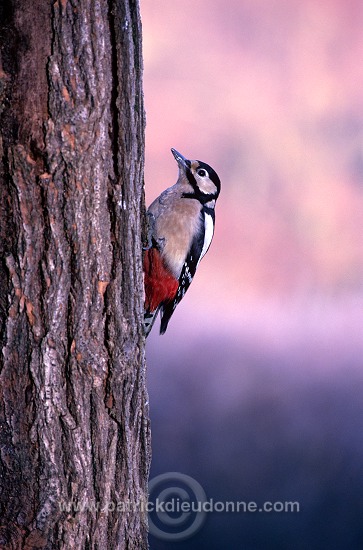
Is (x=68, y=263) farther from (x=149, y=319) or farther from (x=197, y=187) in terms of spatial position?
(x=197, y=187)

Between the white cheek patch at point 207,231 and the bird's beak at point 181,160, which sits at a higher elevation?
the bird's beak at point 181,160

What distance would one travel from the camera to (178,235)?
2629mm

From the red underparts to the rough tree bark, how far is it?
3.06ft

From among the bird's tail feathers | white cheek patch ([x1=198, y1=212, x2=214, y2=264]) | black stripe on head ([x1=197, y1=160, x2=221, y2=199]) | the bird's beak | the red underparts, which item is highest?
the bird's beak

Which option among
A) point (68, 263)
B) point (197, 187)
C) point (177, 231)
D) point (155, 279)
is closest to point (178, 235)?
point (177, 231)

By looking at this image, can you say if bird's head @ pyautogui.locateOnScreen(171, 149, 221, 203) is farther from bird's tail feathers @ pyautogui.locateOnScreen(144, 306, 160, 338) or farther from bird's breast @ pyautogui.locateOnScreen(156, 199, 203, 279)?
bird's tail feathers @ pyautogui.locateOnScreen(144, 306, 160, 338)

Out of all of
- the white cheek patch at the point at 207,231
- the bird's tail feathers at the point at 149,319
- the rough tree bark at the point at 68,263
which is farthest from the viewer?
the white cheek patch at the point at 207,231

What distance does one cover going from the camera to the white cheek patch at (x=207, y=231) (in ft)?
9.18

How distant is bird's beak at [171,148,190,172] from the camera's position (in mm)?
2895

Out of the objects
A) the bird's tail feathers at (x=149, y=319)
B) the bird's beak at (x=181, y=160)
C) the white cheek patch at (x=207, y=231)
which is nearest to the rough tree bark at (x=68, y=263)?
the bird's tail feathers at (x=149, y=319)

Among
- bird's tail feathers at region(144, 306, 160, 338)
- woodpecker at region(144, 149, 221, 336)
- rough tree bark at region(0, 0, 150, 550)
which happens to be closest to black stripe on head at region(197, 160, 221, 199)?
woodpecker at region(144, 149, 221, 336)

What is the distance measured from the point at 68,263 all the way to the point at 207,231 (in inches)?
55.7

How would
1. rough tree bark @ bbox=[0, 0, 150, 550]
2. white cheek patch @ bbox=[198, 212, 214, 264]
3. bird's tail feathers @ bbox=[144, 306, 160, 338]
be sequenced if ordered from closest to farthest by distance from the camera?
rough tree bark @ bbox=[0, 0, 150, 550] < bird's tail feathers @ bbox=[144, 306, 160, 338] < white cheek patch @ bbox=[198, 212, 214, 264]

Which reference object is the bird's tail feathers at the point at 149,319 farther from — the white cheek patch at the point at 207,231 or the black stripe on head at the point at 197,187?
the black stripe on head at the point at 197,187
